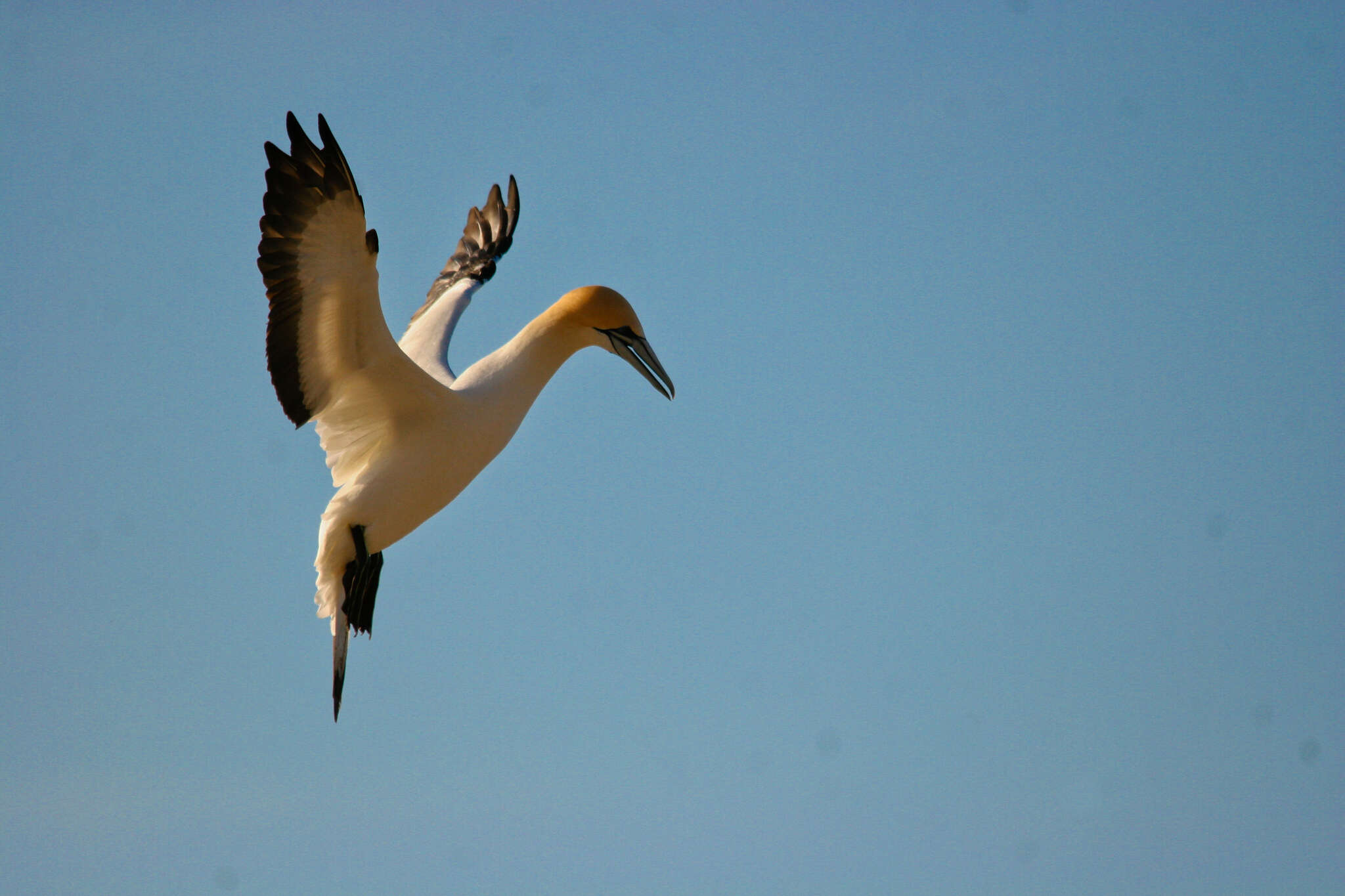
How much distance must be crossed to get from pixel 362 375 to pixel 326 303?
0.53 m

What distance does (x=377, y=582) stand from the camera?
977cm

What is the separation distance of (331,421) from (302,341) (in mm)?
770

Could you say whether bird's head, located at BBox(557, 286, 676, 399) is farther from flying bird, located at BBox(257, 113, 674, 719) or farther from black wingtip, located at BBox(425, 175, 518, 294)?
black wingtip, located at BBox(425, 175, 518, 294)

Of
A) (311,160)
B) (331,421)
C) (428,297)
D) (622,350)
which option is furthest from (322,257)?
(428,297)

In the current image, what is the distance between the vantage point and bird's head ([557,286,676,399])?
387 inches

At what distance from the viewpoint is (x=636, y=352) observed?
9875 millimetres

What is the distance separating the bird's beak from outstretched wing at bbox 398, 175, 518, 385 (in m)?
1.35

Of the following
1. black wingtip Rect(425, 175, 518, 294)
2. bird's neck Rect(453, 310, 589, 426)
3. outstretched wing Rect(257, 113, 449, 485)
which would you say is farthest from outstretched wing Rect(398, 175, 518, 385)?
outstretched wing Rect(257, 113, 449, 485)

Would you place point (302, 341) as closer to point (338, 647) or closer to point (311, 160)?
point (311, 160)

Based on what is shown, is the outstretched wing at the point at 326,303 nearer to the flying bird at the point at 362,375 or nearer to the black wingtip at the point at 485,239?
the flying bird at the point at 362,375

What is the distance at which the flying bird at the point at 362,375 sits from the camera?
Result: 834 cm

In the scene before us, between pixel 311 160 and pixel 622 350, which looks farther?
pixel 622 350

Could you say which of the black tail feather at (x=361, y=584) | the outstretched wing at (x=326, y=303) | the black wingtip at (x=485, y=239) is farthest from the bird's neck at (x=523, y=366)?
the black wingtip at (x=485, y=239)

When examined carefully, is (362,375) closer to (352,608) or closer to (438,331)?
(352,608)
